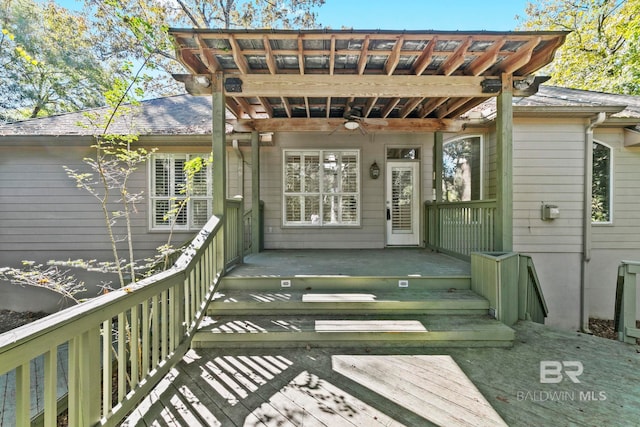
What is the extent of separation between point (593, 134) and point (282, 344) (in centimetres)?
769

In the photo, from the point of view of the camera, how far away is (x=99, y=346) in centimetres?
164

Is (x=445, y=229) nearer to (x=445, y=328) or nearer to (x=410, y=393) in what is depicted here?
(x=445, y=328)

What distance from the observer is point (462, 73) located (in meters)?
3.99

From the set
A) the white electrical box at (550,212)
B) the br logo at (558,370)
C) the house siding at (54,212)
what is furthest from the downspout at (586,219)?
the house siding at (54,212)

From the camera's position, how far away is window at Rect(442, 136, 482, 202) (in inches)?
266

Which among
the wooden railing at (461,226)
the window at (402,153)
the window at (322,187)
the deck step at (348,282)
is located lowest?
the deck step at (348,282)

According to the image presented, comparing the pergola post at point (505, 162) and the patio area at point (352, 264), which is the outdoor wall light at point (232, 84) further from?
the pergola post at point (505, 162)

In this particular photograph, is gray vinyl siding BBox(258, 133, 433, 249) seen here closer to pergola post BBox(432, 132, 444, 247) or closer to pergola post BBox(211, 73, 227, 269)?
pergola post BBox(432, 132, 444, 247)

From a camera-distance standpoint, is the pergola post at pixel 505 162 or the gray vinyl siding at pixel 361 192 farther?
the gray vinyl siding at pixel 361 192

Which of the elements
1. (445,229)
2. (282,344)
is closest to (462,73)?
(445,229)

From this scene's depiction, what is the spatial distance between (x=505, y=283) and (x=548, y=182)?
4.13 meters

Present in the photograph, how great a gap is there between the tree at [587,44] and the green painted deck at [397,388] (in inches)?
436

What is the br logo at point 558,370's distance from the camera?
2424 millimetres

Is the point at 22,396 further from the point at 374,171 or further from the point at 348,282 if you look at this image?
the point at 374,171
